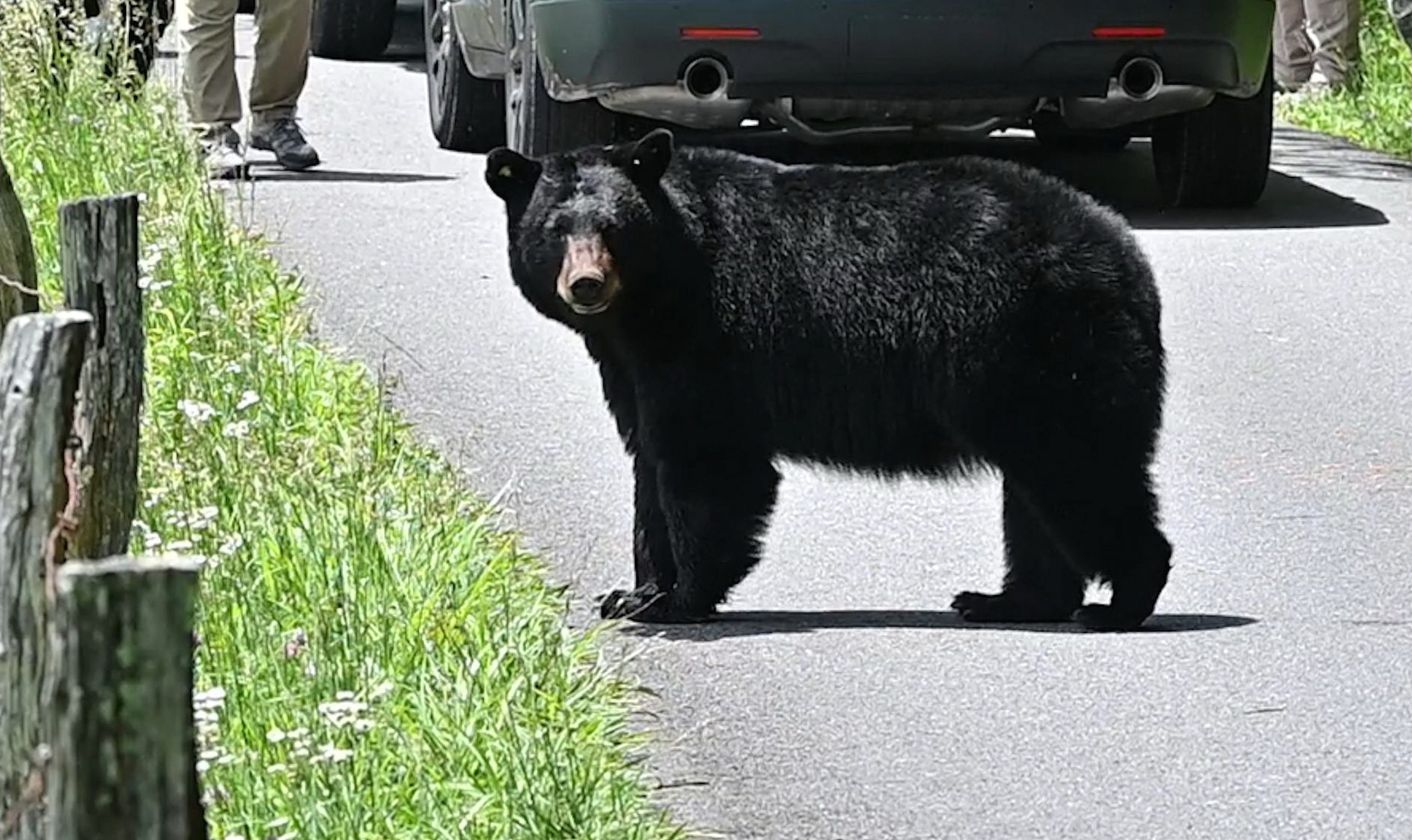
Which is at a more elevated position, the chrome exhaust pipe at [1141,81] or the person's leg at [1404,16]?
the person's leg at [1404,16]

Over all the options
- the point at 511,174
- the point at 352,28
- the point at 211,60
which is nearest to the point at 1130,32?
the point at 211,60

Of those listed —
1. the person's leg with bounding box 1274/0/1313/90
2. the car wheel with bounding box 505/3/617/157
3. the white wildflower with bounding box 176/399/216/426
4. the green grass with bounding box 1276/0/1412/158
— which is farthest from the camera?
the person's leg with bounding box 1274/0/1313/90

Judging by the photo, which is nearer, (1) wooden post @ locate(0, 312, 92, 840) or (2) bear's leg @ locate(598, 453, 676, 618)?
(1) wooden post @ locate(0, 312, 92, 840)

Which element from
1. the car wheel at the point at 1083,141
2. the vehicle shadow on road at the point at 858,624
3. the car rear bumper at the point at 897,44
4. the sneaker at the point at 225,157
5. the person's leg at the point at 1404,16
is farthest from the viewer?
the person's leg at the point at 1404,16

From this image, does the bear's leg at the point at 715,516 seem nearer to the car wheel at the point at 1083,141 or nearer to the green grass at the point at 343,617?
the green grass at the point at 343,617

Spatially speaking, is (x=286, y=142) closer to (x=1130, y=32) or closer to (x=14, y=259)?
(x=1130, y=32)

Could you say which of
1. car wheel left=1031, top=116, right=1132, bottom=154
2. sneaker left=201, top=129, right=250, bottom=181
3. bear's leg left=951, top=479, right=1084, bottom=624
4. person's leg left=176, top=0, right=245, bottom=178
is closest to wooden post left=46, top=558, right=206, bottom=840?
bear's leg left=951, top=479, right=1084, bottom=624

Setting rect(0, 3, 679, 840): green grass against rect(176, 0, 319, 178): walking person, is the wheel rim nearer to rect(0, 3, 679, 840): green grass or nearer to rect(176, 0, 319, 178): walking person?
rect(176, 0, 319, 178): walking person

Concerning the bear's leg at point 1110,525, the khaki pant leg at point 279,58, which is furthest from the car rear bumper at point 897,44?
the bear's leg at point 1110,525

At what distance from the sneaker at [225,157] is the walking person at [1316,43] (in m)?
5.57

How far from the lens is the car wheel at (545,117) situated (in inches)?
452

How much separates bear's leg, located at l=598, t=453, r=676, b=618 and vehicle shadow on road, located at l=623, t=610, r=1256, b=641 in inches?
2.0

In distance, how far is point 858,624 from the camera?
654 cm

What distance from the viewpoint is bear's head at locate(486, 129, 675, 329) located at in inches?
247
